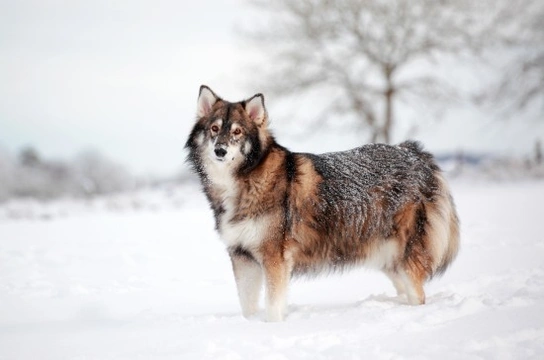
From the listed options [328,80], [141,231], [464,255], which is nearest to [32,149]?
[328,80]

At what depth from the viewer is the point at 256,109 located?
5695mm

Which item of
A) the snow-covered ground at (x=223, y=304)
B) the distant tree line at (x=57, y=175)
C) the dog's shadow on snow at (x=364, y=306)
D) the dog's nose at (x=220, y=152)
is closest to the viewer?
the snow-covered ground at (x=223, y=304)

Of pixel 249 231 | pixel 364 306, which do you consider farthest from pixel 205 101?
pixel 364 306

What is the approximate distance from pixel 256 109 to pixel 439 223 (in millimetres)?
2309

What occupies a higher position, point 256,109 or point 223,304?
point 256,109

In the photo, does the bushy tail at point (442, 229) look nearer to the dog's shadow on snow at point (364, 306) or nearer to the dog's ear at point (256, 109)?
the dog's shadow on snow at point (364, 306)

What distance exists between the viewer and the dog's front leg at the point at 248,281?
5734 mm

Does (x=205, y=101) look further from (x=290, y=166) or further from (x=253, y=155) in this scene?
(x=290, y=166)

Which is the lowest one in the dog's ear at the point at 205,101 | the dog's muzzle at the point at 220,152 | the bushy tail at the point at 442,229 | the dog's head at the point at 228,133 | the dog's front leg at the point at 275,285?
the dog's front leg at the point at 275,285

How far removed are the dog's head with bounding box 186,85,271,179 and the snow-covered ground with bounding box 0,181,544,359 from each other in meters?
1.57

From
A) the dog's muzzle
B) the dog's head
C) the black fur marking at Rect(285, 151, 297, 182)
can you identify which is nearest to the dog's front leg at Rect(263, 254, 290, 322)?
the black fur marking at Rect(285, 151, 297, 182)

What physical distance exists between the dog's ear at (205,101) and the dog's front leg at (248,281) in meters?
1.52

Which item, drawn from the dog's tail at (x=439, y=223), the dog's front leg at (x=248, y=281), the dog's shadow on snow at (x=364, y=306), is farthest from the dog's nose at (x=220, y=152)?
the dog's tail at (x=439, y=223)

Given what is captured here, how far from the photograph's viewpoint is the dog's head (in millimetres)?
5449
